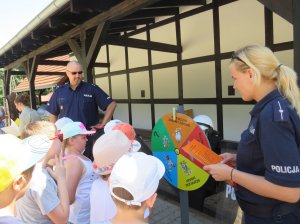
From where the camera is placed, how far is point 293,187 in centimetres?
129

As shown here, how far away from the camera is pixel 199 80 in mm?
5523

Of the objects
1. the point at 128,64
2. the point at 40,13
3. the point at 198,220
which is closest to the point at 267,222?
the point at 198,220

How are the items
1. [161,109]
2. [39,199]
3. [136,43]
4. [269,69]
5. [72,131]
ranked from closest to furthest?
[269,69]
[39,199]
[72,131]
[136,43]
[161,109]

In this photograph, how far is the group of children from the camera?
124cm

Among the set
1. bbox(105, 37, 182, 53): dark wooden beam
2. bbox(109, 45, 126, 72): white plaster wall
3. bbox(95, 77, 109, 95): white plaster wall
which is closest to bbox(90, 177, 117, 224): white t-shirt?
bbox(105, 37, 182, 53): dark wooden beam

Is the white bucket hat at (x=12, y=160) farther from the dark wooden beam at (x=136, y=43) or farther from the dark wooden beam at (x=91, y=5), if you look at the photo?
the dark wooden beam at (x=136, y=43)

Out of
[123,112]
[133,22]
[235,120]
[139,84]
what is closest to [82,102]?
[235,120]

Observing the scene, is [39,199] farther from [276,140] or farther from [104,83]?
[104,83]

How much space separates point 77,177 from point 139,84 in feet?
18.0

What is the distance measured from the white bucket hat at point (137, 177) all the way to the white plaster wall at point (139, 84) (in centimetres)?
578

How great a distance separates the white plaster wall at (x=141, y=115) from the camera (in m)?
7.20

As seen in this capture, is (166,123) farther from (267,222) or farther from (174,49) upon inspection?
(174,49)

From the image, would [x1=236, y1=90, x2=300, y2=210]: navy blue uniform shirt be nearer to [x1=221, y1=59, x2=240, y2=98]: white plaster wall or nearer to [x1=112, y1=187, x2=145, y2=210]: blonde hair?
[x1=112, y1=187, x2=145, y2=210]: blonde hair

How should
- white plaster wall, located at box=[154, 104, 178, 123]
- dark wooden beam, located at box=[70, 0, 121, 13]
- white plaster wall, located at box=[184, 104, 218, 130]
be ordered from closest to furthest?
dark wooden beam, located at box=[70, 0, 121, 13], white plaster wall, located at box=[184, 104, 218, 130], white plaster wall, located at box=[154, 104, 178, 123]
